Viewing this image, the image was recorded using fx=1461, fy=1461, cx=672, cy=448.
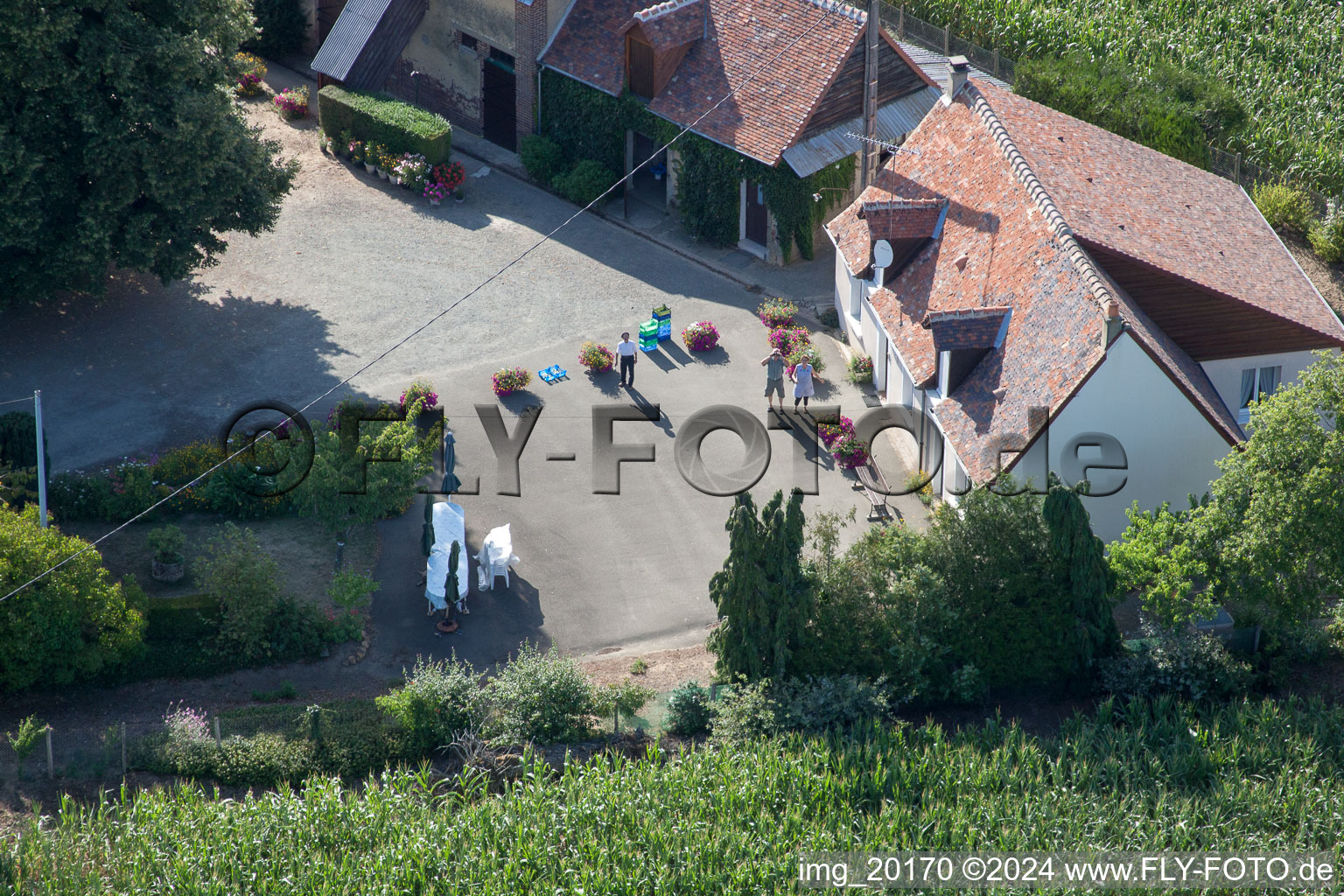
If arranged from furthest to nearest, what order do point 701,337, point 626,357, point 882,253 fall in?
1. point 701,337
2. point 626,357
3. point 882,253

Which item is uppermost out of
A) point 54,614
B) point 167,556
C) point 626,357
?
point 626,357

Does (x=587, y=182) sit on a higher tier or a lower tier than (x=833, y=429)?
higher

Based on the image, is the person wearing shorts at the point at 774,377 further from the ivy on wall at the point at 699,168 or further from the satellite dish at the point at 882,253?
the ivy on wall at the point at 699,168

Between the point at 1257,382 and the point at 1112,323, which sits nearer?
the point at 1112,323

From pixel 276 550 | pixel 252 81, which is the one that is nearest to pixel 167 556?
pixel 276 550

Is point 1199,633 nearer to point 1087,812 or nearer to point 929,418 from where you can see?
point 1087,812

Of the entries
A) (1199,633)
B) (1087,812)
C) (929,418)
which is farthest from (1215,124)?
(1087,812)

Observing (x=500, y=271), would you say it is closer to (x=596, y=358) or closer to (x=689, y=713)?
(x=596, y=358)

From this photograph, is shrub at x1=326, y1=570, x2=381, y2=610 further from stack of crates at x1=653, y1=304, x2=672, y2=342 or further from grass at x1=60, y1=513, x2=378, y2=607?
stack of crates at x1=653, y1=304, x2=672, y2=342
